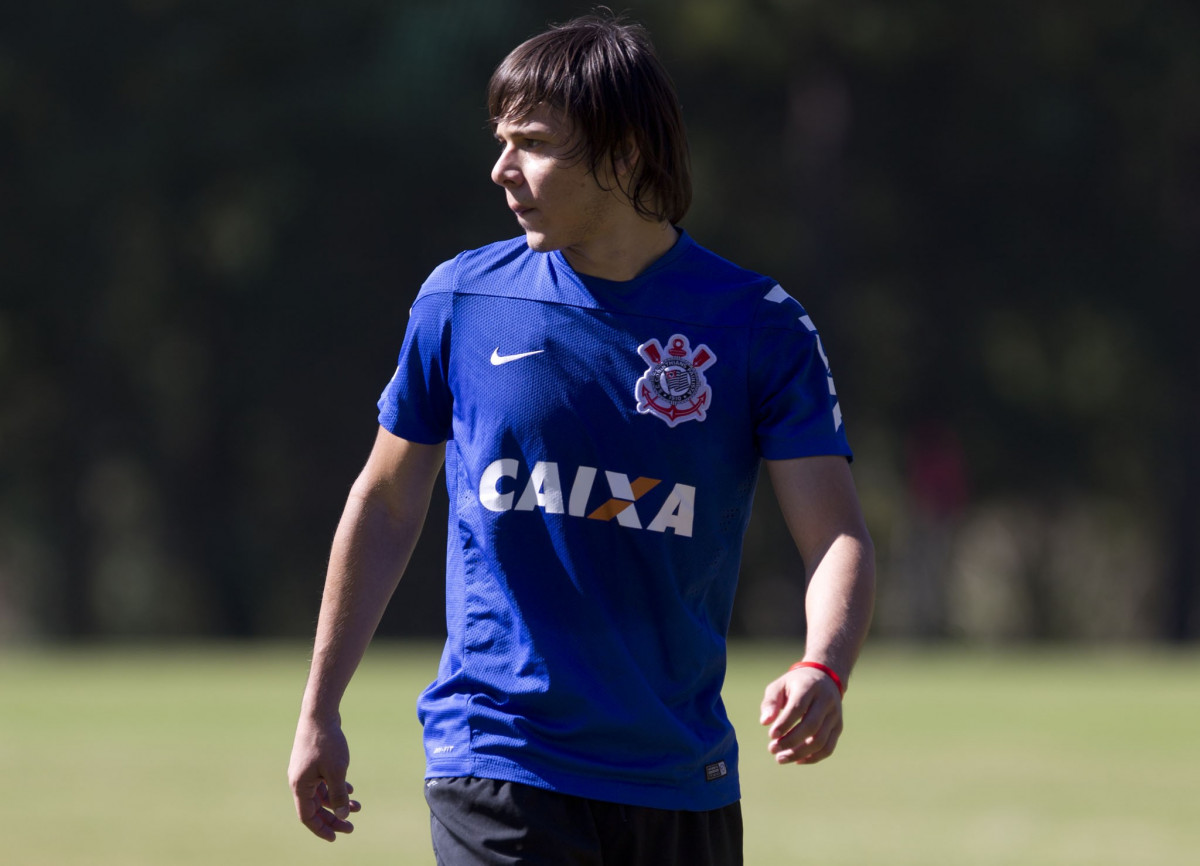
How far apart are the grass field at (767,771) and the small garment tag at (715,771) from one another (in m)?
4.46

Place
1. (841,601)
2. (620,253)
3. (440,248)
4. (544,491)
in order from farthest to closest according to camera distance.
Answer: (440,248), (620,253), (544,491), (841,601)

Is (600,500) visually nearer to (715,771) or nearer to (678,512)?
(678,512)

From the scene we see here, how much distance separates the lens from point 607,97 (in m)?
3.43

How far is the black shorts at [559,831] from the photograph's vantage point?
3359mm

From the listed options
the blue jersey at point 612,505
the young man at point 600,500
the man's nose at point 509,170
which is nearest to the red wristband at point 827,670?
the young man at point 600,500

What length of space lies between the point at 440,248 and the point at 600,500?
24.1 metres

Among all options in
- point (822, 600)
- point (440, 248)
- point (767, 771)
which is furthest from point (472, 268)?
point (440, 248)

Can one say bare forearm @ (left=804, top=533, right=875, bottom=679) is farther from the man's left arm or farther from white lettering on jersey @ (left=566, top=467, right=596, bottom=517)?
white lettering on jersey @ (left=566, top=467, right=596, bottom=517)

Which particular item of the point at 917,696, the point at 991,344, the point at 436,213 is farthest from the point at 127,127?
the point at 917,696

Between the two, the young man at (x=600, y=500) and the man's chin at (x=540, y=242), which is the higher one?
the man's chin at (x=540, y=242)

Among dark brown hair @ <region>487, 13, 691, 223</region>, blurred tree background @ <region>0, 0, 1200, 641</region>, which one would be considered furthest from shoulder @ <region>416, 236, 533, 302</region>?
blurred tree background @ <region>0, 0, 1200, 641</region>

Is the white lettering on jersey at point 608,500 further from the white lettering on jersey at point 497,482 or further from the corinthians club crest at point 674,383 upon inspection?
the corinthians club crest at point 674,383

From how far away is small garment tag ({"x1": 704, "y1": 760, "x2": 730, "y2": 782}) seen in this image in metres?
3.47

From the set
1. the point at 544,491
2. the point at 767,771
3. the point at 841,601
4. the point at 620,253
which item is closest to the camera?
the point at 841,601
